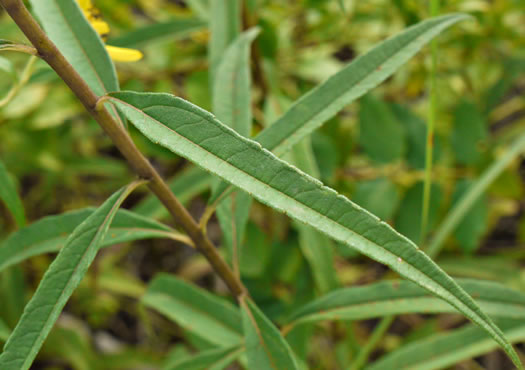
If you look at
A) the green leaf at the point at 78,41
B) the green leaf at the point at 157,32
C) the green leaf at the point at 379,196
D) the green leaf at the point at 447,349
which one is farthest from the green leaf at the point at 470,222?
the green leaf at the point at 78,41

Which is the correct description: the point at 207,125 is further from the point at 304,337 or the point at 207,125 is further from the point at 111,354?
the point at 111,354

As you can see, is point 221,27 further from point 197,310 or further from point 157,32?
point 197,310

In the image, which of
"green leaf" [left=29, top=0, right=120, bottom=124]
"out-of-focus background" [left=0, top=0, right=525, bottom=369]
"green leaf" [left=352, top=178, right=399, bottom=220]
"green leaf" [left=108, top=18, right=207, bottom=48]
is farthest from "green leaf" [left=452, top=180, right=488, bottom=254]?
"green leaf" [left=29, top=0, right=120, bottom=124]

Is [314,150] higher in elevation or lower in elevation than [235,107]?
lower

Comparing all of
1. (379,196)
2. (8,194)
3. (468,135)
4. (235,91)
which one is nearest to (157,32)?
(235,91)

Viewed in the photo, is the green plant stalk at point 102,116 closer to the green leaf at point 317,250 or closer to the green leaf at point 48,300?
the green leaf at point 48,300
